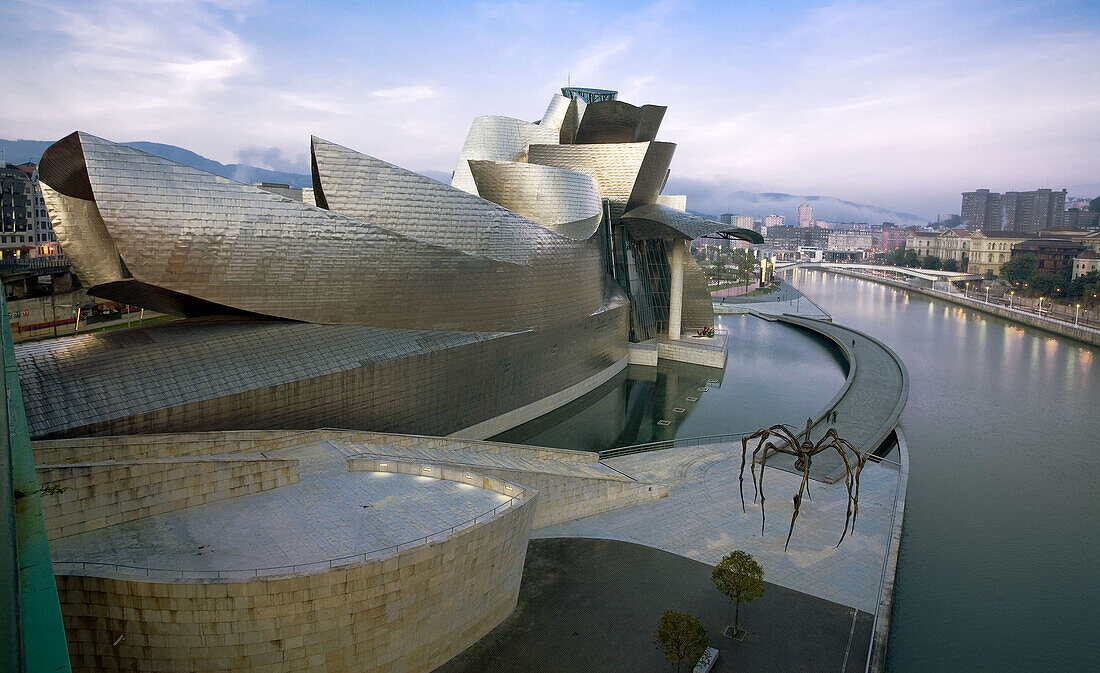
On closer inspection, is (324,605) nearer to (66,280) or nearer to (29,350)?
(29,350)

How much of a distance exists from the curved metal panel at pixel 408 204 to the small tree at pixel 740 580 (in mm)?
12292

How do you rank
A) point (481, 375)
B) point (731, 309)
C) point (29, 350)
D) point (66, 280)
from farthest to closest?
point (731, 309) → point (66, 280) → point (481, 375) → point (29, 350)

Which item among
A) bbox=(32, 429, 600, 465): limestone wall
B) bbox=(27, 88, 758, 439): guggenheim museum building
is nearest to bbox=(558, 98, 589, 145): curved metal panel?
bbox=(27, 88, 758, 439): guggenheim museum building

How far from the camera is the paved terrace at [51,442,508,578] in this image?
384 inches

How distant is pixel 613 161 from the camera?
32156 millimetres

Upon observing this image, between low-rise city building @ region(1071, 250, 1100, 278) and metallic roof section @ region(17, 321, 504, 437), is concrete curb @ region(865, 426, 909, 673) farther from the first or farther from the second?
low-rise city building @ region(1071, 250, 1100, 278)

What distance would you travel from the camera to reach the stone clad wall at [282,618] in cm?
878

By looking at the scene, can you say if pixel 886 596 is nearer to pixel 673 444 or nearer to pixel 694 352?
pixel 673 444

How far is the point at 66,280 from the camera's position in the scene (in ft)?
114

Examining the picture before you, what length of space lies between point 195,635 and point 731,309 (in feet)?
171

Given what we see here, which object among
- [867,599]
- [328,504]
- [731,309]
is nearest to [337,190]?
[328,504]

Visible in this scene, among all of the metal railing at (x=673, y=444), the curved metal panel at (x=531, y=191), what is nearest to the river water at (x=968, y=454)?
the metal railing at (x=673, y=444)

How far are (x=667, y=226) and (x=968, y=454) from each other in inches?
631

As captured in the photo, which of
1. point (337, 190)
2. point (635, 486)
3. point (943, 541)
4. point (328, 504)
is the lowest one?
point (943, 541)
